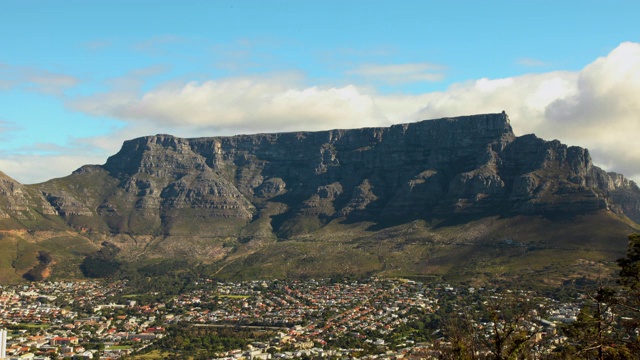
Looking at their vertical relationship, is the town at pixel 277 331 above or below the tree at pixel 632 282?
below

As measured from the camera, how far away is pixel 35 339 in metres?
164

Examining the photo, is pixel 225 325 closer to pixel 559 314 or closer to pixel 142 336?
pixel 142 336

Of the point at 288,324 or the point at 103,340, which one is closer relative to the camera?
the point at 103,340

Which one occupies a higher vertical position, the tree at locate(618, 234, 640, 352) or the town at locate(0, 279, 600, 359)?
the tree at locate(618, 234, 640, 352)

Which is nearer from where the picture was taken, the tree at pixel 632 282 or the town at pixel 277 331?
the tree at pixel 632 282

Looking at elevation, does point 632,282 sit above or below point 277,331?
above

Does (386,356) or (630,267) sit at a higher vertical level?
(630,267)

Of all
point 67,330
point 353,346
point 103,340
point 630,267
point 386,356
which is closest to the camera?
point 630,267

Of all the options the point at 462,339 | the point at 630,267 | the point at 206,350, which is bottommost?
the point at 206,350

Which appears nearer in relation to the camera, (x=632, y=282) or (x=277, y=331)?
(x=632, y=282)

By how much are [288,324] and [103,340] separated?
148 feet

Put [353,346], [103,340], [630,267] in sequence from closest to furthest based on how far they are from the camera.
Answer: [630,267]
[353,346]
[103,340]

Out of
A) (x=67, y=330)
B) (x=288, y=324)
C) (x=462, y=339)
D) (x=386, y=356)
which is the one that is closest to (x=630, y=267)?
(x=462, y=339)

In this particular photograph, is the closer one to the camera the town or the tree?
the tree
